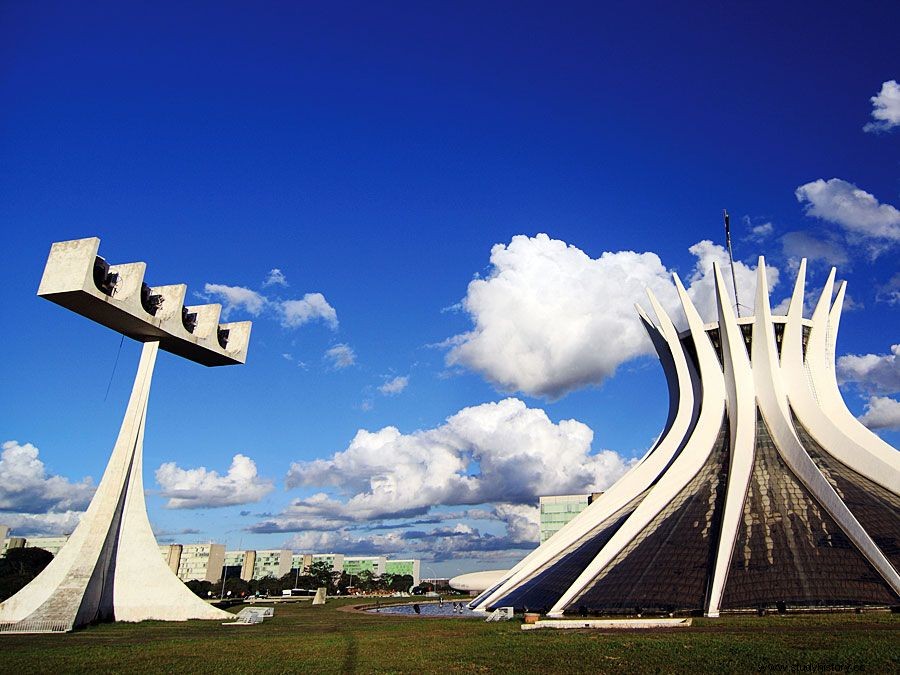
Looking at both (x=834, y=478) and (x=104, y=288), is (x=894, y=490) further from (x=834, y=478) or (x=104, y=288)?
(x=104, y=288)

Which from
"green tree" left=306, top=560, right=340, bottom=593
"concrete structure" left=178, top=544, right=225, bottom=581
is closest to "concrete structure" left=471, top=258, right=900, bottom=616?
"green tree" left=306, top=560, right=340, bottom=593

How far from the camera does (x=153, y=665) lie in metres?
12.1

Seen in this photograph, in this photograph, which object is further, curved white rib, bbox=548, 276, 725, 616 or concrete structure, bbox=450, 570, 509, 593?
concrete structure, bbox=450, 570, 509, 593

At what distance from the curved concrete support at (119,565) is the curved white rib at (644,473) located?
41.6 ft

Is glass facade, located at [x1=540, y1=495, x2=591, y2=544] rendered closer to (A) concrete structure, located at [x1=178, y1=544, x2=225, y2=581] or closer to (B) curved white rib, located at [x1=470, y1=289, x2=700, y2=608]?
(B) curved white rib, located at [x1=470, y1=289, x2=700, y2=608]

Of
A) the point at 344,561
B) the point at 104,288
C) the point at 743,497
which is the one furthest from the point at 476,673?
the point at 344,561

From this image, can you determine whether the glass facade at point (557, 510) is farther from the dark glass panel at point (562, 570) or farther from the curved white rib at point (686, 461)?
the dark glass panel at point (562, 570)

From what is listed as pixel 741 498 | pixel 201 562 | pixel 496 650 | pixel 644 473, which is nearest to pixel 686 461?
pixel 644 473

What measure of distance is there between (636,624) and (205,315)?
23.2 meters

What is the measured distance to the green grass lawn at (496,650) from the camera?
10.7 meters

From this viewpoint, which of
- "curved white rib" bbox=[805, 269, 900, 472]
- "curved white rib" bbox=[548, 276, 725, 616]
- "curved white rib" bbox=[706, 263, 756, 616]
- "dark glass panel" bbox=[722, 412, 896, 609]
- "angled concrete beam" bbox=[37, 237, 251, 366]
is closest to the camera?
"dark glass panel" bbox=[722, 412, 896, 609]

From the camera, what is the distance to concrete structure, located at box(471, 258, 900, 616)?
65.3ft

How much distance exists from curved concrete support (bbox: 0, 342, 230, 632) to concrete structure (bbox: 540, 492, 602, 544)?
6001cm

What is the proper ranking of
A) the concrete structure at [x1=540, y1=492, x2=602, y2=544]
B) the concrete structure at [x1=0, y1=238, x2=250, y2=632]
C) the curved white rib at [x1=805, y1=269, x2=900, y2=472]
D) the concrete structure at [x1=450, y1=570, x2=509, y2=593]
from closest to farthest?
the concrete structure at [x1=0, y1=238, x2=250, y2=632]
the curved white rib at [x1=805, y1=269, x2=900, y2=472]
the concrete structure at [x1=450, y1=570, x2=509, y2=593]
the concrete structure at [x1=540, y1=492, x2=602, y2=544]
